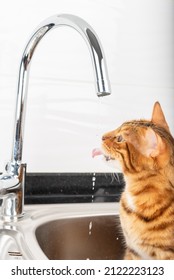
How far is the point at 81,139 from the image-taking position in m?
1.05

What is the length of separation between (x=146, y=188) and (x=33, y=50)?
37 centimetres

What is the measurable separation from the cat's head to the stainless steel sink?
0.13 meters

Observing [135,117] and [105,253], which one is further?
[135,117]

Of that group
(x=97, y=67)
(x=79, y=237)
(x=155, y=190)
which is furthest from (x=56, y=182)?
(x=97, y=67)

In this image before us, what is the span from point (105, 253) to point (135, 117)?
0.36 meters

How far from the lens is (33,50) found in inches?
31.7

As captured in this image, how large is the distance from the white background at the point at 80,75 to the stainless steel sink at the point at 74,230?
0.14 metres

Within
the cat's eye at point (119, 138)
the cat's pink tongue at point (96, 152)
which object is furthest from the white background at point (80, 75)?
the cat's eye at point (119, 138)

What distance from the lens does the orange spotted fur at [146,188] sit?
822 millimetres

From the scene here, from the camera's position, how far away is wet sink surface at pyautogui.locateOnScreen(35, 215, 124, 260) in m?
0.86

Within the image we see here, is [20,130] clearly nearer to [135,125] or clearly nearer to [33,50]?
[33,50]

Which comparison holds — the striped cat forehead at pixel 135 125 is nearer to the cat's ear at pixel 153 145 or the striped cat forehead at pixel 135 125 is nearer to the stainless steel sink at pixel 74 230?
the cat's ear at pixel 153 145
